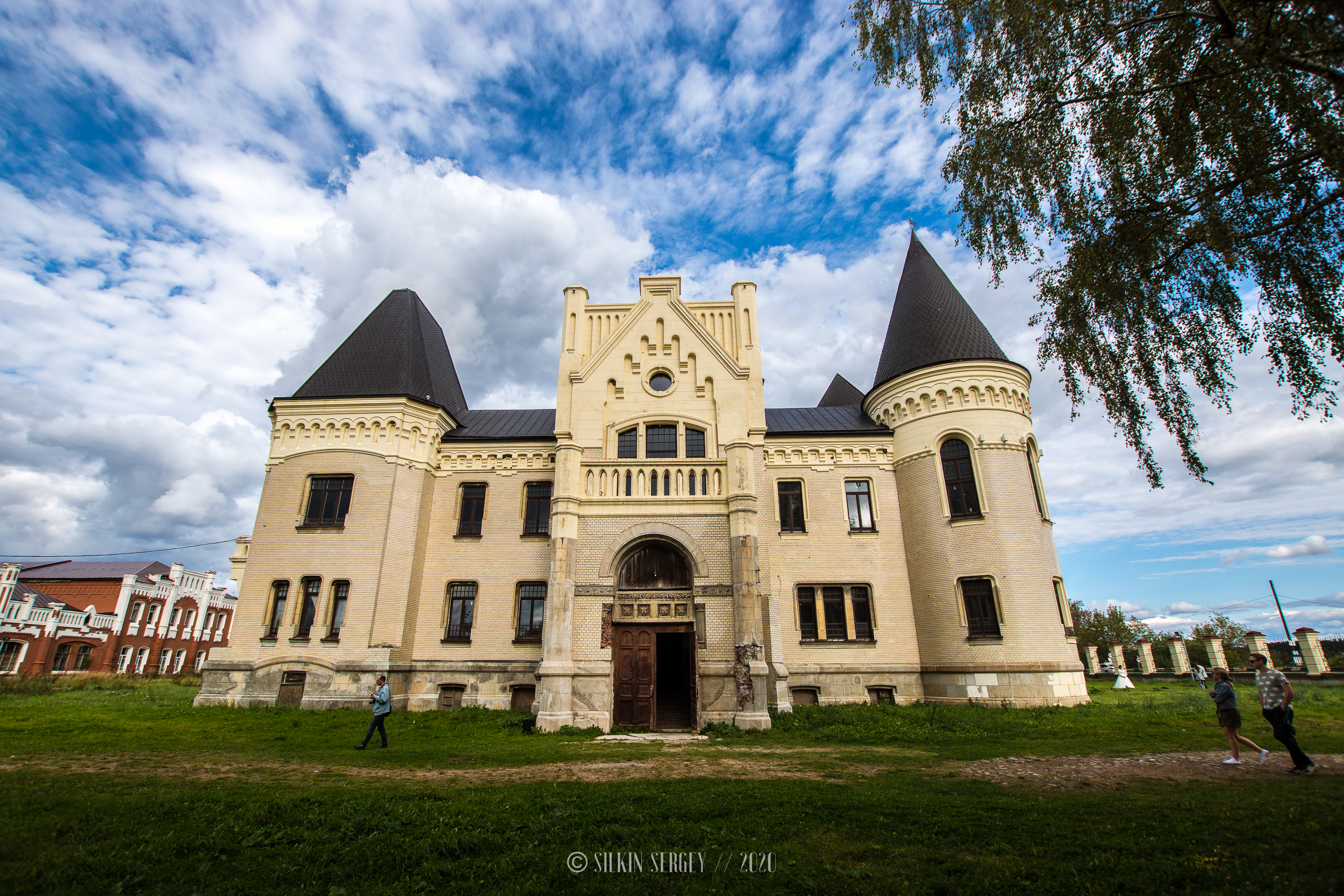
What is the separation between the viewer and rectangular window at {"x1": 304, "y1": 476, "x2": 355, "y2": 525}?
2091 cm

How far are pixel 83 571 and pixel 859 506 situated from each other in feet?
174

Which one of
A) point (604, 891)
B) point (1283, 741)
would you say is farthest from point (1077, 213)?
point (604, 891)

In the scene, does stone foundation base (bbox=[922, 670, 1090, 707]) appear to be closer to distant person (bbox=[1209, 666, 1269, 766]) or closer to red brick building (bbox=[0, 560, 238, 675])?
distant person (bbox=[1209, 666, 1269, 766])

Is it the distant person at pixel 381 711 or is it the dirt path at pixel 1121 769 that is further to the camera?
the distant person at pixel 381 711

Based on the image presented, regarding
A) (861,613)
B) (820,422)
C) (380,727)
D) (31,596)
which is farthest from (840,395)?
(31,596)

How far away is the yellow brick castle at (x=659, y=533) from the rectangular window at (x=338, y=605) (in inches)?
3.3

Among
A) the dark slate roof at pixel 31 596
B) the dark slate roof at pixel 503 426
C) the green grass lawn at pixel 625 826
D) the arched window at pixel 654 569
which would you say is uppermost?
the dark slate roof at pixel 503 426

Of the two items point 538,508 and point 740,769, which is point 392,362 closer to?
point 538,508

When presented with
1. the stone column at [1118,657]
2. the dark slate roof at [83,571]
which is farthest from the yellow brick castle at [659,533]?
the dark slate roof at [83,571]

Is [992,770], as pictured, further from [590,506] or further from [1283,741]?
[590,506]

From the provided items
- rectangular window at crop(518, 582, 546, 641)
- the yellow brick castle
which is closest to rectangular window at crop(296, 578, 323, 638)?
the yellow brick castle

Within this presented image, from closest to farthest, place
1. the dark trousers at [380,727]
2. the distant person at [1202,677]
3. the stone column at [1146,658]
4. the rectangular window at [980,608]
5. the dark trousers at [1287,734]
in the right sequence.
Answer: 1. the dark trousers at [1287,734]
2. the dark trousers at [380,727]
3. the rectangular window at [980,608]
4. the distant person at [1202,677]
5. the stone column at [1146,658]

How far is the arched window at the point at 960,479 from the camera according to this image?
20922 mm

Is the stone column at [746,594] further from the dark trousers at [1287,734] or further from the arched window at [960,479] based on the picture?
the dark trousers at [1287,734]
